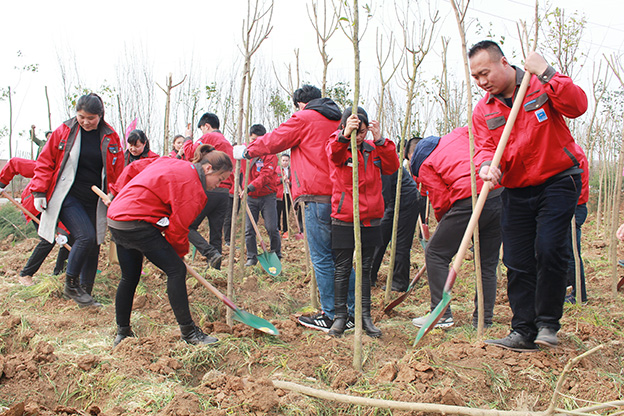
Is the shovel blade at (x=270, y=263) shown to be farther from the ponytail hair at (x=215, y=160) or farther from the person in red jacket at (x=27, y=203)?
the ponytail hair at (x=215, y=160)

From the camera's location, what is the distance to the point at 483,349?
2.61 metres

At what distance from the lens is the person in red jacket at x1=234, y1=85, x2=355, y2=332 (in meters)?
3.38

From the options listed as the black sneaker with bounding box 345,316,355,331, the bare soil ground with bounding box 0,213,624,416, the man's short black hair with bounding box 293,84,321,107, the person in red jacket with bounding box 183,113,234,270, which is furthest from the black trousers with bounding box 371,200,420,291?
the person in red jacket with bounding box 183,113,234,270

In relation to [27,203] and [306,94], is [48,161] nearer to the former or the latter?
[27,203]

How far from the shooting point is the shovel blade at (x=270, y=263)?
515 cm

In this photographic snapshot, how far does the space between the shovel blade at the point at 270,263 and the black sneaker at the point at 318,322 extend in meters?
1.69

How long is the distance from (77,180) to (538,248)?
3.70 meters

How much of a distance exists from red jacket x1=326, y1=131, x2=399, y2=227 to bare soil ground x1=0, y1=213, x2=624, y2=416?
0.84 meters

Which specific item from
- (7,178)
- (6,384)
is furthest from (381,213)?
(7,178)

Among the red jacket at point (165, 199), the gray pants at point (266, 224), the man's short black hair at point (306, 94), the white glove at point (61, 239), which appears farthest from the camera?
the gray pants at point (266, 224)

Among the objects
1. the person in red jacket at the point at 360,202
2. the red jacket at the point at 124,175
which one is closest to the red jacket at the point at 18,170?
the red jacket at the point at 124,175

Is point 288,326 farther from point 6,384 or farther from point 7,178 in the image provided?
point 7,178

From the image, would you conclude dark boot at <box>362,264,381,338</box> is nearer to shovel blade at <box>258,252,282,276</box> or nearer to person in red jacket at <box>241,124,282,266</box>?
shovel blade at <box>258,252,282,276</box>

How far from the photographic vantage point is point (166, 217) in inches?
115
